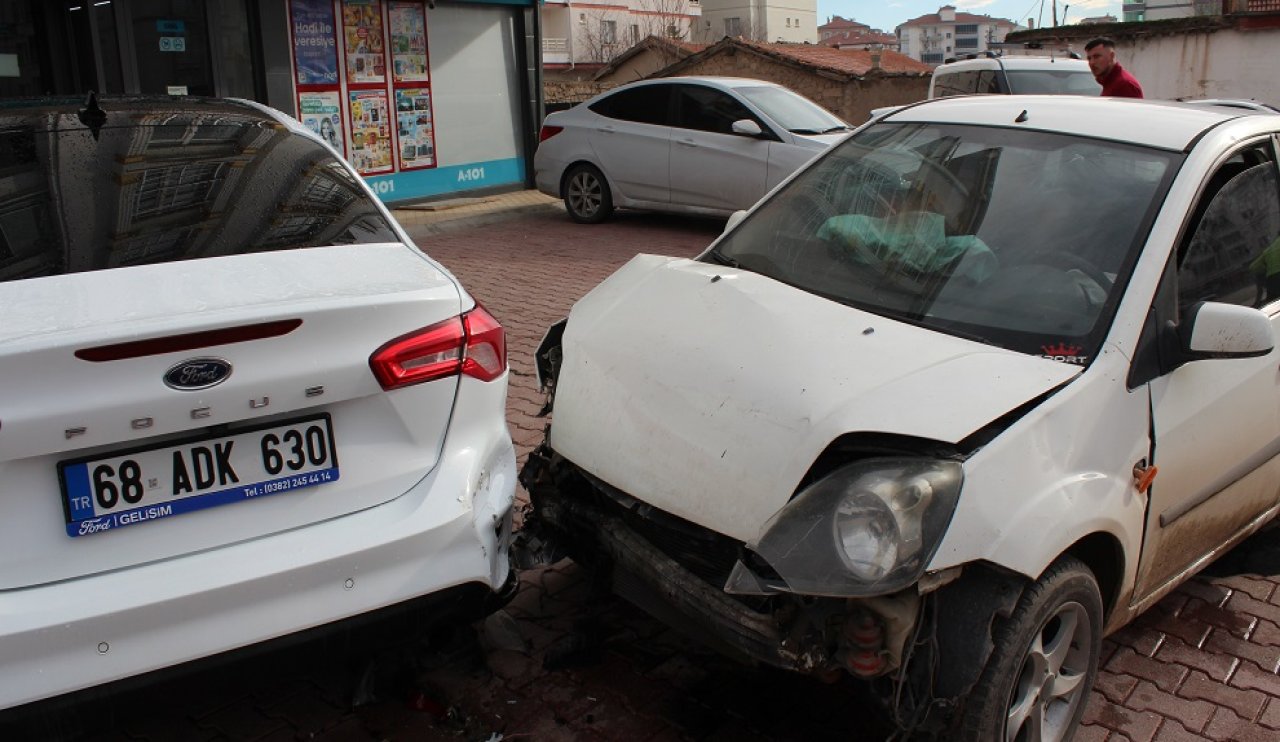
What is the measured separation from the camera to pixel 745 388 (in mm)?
3020

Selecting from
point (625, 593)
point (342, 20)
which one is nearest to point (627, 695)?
point (625, 593)

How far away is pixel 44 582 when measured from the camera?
7.97 ft

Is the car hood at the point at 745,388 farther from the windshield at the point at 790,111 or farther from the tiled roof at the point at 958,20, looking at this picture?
the tiled roof at the point at 958,20

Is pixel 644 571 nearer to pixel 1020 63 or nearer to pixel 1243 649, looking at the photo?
pixel 1243 649

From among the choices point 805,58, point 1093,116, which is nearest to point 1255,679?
point 1093,116

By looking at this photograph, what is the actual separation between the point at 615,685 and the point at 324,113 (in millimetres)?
10824

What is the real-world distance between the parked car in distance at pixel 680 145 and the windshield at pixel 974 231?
7.22 m

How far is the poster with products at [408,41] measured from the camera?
13.6 metres

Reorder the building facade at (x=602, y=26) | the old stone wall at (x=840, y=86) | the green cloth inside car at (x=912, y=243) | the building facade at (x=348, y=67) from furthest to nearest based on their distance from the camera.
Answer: the building facade at (x=602, y=26) < the old stone wall at (x=840, y=86) < the building facade at (x=348, y=67) < the green cloth inside car at (x=912, y=243)

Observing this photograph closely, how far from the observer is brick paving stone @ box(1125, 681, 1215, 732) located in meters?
3.34

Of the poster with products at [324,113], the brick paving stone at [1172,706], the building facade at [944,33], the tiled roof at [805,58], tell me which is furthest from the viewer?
the building facade at [944,33]

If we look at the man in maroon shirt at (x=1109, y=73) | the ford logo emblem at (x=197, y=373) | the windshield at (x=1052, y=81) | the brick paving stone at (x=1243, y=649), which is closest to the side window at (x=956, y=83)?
Result: the windshield at (x=1052, y=81)

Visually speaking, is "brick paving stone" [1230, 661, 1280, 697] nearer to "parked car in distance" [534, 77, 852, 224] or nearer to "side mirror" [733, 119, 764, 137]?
"parked car in distance" [534, 77, 852, 224]

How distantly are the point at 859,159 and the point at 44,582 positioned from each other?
3.06 meters
